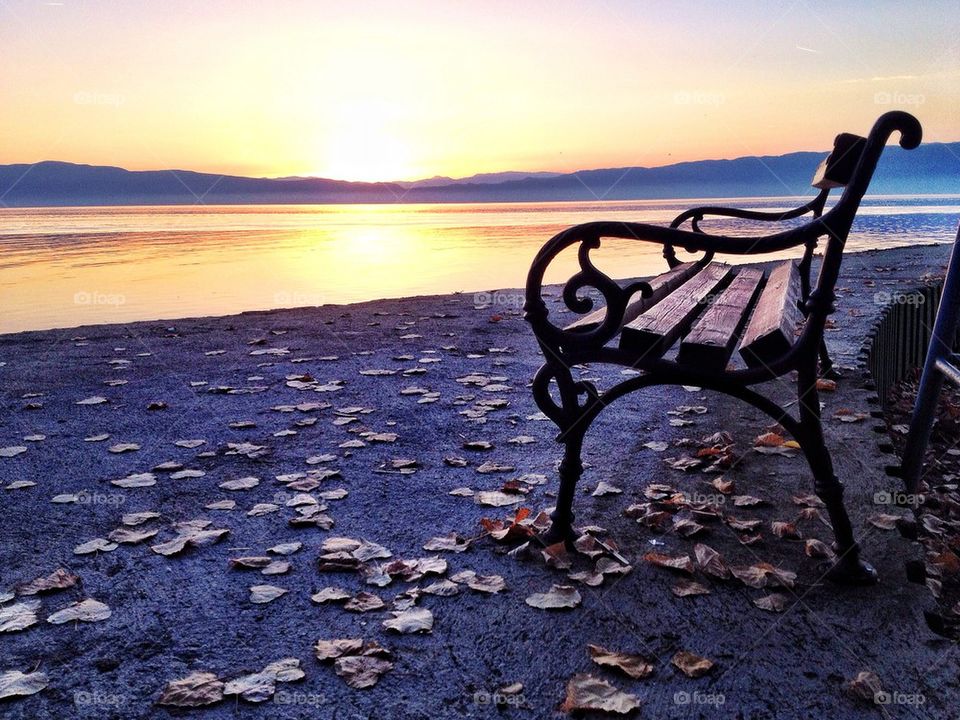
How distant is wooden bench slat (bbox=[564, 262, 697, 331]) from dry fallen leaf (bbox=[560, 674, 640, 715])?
3.60 ft

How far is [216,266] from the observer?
1602 centimetres

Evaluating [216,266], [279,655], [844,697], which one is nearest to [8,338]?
[279,655]

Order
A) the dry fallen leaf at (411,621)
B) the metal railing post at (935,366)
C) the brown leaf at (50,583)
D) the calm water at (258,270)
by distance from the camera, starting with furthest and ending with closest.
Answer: the calm water at (258,270), the metal railing post at (935,366), the brown leaf at (50,583), the dry fallen leaf at (411,621)

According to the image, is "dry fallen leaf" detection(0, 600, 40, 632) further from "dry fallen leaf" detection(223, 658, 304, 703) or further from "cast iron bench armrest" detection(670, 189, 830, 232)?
"cast iron bench armrest" detection(670, 189, 830, 232)

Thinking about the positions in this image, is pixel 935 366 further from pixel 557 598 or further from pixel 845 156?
pixel 557 598

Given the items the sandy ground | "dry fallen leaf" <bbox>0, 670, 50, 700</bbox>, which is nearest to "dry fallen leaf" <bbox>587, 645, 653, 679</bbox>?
the sandy ground

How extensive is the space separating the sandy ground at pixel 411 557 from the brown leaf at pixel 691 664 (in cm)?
2

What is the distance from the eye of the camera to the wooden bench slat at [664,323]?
7.51 feet

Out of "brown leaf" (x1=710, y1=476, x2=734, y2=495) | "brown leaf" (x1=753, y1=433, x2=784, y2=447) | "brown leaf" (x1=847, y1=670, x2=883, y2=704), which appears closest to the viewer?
"brown leaf" (x1=847, y1=670, x2=883, y2=704)

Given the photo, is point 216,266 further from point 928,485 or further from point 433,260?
point 928,485

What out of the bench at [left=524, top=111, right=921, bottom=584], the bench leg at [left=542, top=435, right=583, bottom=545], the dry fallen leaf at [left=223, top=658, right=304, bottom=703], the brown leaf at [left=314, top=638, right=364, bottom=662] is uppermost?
the bench at [left=524, top=111, right=921, bottom=584]

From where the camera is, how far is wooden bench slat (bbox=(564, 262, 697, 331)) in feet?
8.34

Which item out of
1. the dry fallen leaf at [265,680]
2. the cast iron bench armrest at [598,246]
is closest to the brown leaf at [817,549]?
the cast iron bench armrest at [598,246]

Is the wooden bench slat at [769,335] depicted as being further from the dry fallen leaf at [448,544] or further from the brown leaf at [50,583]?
the brown leaf at [50,583]
